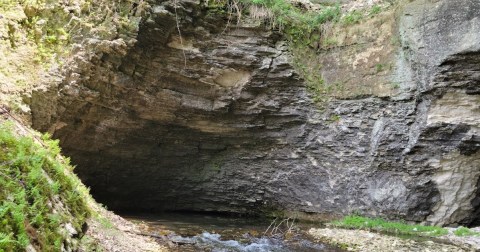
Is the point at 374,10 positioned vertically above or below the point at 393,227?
above

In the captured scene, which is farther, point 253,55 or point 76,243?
point 253,55

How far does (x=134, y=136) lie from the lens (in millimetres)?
11219

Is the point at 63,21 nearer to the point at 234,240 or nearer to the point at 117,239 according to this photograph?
the point at 117,239

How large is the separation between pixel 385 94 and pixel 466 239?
4.00 meters

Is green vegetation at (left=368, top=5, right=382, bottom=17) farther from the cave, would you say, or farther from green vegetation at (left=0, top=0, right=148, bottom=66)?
green vegetation at (left=0, top=0, right=148, bottom=66)

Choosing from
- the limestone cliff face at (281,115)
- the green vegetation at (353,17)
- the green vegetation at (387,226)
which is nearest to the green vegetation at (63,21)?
the limestone cliff face at (281,115)

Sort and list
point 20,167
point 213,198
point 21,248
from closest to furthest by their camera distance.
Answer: point 21,248 < point 20,167 < point 213,198

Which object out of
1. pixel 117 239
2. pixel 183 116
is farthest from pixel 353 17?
pixel 117 239

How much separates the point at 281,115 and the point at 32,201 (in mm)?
8722

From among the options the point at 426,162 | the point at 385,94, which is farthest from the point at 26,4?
the point at 426,162

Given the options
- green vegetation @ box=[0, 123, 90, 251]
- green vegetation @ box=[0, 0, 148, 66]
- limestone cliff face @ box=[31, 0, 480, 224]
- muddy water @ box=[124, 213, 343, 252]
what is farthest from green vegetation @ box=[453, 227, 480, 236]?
green vegetation @ box=[0, 0, 148, 66]

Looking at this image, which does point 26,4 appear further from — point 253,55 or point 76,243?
point 76,243

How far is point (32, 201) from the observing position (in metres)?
3.24

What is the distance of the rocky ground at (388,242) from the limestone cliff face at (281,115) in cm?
161
